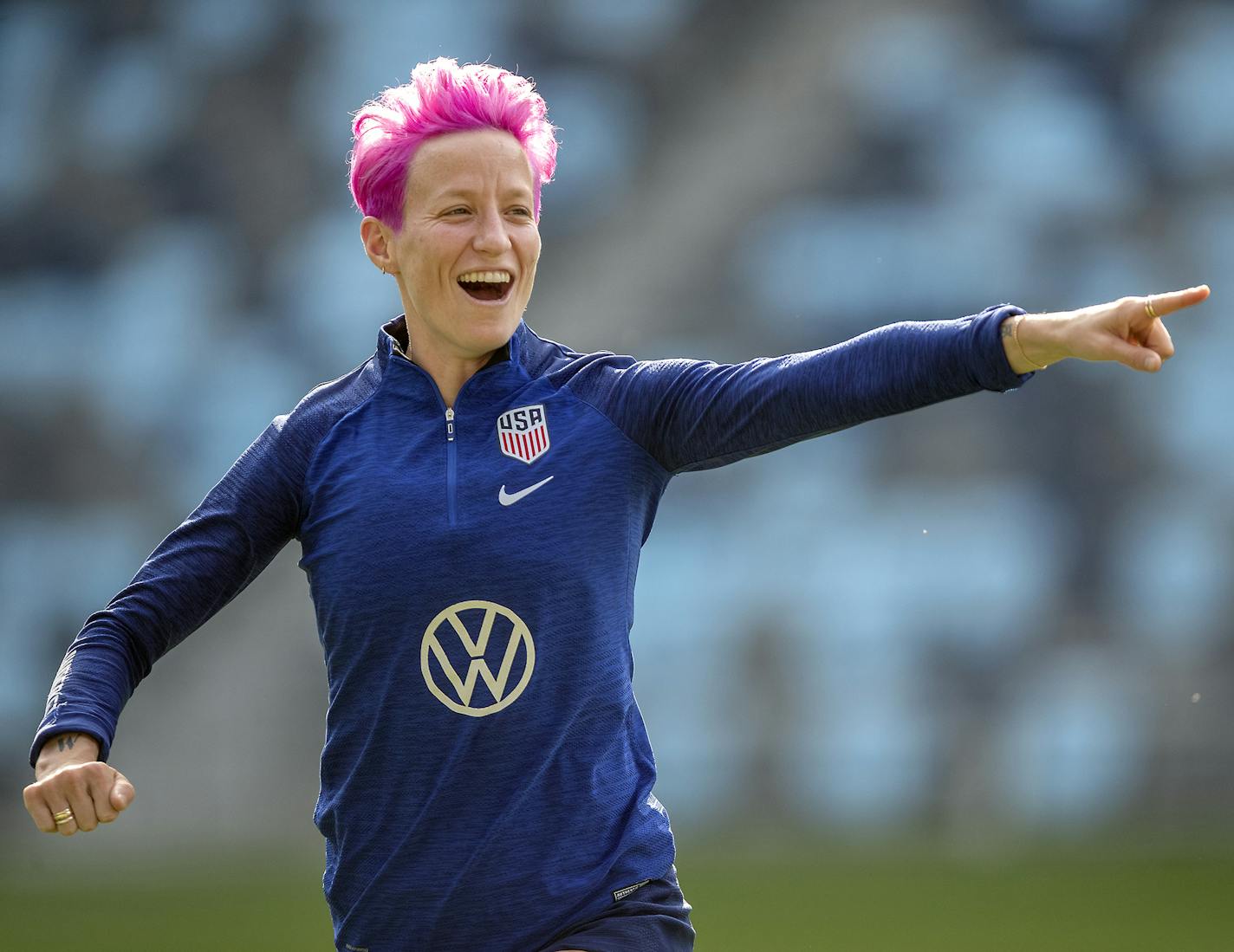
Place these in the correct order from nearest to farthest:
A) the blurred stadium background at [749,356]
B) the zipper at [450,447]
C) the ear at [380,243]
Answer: the zipper at [450,447], the ear at [380,243], the blurred stadium background at [749,356]

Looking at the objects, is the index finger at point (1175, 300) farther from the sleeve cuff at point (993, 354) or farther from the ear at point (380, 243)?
the ear at point (380, 243)

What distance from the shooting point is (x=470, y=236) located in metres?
2.86

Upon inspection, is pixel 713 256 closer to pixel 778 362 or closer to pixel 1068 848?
pixel 1068 848

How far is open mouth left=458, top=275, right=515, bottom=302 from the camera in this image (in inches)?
114

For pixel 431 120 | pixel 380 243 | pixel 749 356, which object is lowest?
pixel 380 243

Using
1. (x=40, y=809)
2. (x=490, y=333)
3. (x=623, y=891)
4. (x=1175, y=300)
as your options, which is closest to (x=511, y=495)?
(x=490, y=333)

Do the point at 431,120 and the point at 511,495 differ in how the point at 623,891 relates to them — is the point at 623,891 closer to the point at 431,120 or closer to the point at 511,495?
the point at 511,495

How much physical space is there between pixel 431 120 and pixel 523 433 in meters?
0.58

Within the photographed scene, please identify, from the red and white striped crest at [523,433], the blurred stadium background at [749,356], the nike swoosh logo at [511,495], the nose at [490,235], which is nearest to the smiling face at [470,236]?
the nose at [490,235]

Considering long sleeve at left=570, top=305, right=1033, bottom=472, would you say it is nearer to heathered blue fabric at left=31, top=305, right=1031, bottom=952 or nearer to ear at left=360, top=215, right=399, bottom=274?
heathered blue fabric at left=31, top=305, right=1031, bottom=952

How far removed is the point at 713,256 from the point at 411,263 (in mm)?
10042

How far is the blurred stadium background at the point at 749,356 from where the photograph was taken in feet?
35.7

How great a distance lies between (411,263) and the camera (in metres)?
2.92

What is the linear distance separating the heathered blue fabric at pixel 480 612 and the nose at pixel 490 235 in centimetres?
21
